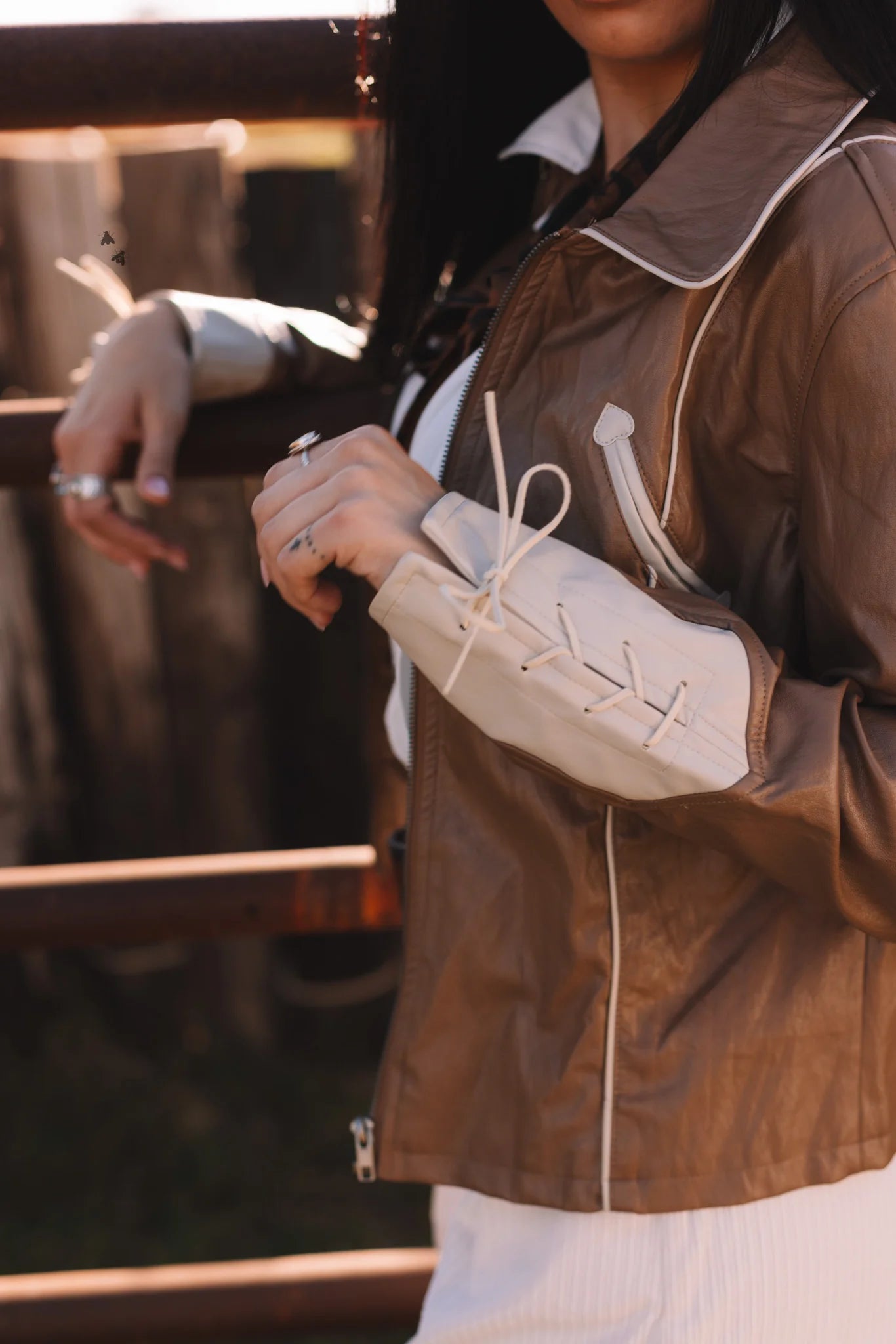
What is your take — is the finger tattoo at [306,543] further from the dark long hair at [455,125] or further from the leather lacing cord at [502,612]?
the dark long hair at [455,125]

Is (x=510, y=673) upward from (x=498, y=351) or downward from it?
downward

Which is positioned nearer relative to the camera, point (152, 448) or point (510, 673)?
point (510, 673)

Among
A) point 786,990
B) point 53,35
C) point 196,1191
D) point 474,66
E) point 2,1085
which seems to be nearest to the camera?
point 786,990

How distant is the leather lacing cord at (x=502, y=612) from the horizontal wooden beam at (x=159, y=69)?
0.53 metres

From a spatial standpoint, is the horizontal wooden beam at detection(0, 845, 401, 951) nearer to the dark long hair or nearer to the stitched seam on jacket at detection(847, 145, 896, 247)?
the dark long hair

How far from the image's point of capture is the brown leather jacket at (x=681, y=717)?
79cm

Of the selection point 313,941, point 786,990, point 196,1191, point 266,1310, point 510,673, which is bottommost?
point 196,1191

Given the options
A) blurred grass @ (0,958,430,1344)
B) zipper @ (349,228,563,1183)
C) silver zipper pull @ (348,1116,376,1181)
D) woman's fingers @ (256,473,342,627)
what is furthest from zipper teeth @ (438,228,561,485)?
blurred grass @ (0,958,430,1344)

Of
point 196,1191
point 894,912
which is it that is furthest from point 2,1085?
point 894,912

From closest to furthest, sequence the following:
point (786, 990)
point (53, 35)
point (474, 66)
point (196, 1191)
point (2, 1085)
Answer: point (786, 990)
point (53, 35)
point (474, 66)
point (196, 1191)
point (2, 1085)

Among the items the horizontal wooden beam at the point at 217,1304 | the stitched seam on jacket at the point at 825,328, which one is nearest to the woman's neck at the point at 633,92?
the stitched seam on jacket at the point at 825,328

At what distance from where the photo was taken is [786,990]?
0.91 meters

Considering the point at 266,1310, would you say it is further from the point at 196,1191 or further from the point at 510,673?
the point at 196,1191

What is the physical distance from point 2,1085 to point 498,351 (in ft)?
7.54
